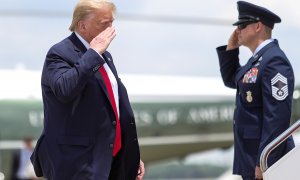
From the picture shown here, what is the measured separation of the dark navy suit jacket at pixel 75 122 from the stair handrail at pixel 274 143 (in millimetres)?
852

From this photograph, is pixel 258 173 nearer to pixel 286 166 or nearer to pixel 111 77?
pixel 286 166

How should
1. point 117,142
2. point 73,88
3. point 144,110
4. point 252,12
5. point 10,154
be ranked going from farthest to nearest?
1. point 144,110
2. point 10,154
3. point 252,12
4. point 117,142
5. point 73,88

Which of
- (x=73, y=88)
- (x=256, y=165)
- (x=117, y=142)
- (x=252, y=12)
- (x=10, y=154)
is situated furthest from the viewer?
(x=10, y=154)

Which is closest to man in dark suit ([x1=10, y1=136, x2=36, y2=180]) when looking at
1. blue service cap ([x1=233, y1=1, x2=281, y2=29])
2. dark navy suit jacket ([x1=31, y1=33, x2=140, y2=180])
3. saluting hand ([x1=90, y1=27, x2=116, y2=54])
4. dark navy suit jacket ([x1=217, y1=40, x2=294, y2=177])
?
blue service cap ([x1=233, y1=1, x2=281, y2=29])

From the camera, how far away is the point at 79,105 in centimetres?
434

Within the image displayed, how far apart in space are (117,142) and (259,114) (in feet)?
3.53

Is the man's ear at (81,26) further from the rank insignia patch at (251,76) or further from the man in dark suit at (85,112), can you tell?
the rank insignia patch at (251,76)

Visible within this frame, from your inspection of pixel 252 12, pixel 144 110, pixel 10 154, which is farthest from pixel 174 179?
pixel 252 12

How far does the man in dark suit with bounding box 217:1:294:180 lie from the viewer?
4953 mm

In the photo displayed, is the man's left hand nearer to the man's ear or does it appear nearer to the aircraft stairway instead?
the aircraft stairway

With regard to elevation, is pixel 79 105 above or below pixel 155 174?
above

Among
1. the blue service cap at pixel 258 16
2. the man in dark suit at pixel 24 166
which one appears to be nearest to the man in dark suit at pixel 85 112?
the blue service cap at pixel 258 16

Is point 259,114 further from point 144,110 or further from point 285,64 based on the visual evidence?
point 144,110

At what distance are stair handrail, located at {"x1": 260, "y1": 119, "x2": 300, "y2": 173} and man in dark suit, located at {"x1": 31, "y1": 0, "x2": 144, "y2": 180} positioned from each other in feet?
2.38
